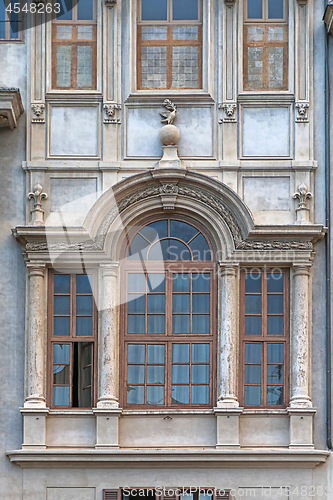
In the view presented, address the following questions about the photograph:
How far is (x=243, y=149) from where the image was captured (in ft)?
56.7

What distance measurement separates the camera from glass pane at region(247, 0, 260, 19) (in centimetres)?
1769

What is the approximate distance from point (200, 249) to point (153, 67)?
11.6 ft

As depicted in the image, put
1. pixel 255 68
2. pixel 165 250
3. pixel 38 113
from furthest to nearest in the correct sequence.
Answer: pixel 255 68 → pixel 38 113 → pixel 165 250

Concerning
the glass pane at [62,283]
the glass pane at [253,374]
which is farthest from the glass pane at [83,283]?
the glass pane at [253,374]

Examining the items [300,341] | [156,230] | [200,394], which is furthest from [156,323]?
[300,341]

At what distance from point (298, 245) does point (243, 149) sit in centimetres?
204

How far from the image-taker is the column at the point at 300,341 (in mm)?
16531

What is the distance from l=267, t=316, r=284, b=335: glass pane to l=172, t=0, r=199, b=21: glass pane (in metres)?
5.81

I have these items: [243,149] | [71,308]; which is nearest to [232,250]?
[243,149]

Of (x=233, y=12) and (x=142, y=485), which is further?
(x=233, y=12)

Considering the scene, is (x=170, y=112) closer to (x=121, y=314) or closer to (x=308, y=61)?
(x=308, y=61)

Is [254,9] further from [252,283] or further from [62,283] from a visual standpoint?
[62,283]

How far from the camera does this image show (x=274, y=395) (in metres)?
16.8

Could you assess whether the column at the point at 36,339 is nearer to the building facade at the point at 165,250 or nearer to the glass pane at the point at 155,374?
the building facade at the point at 165,250
